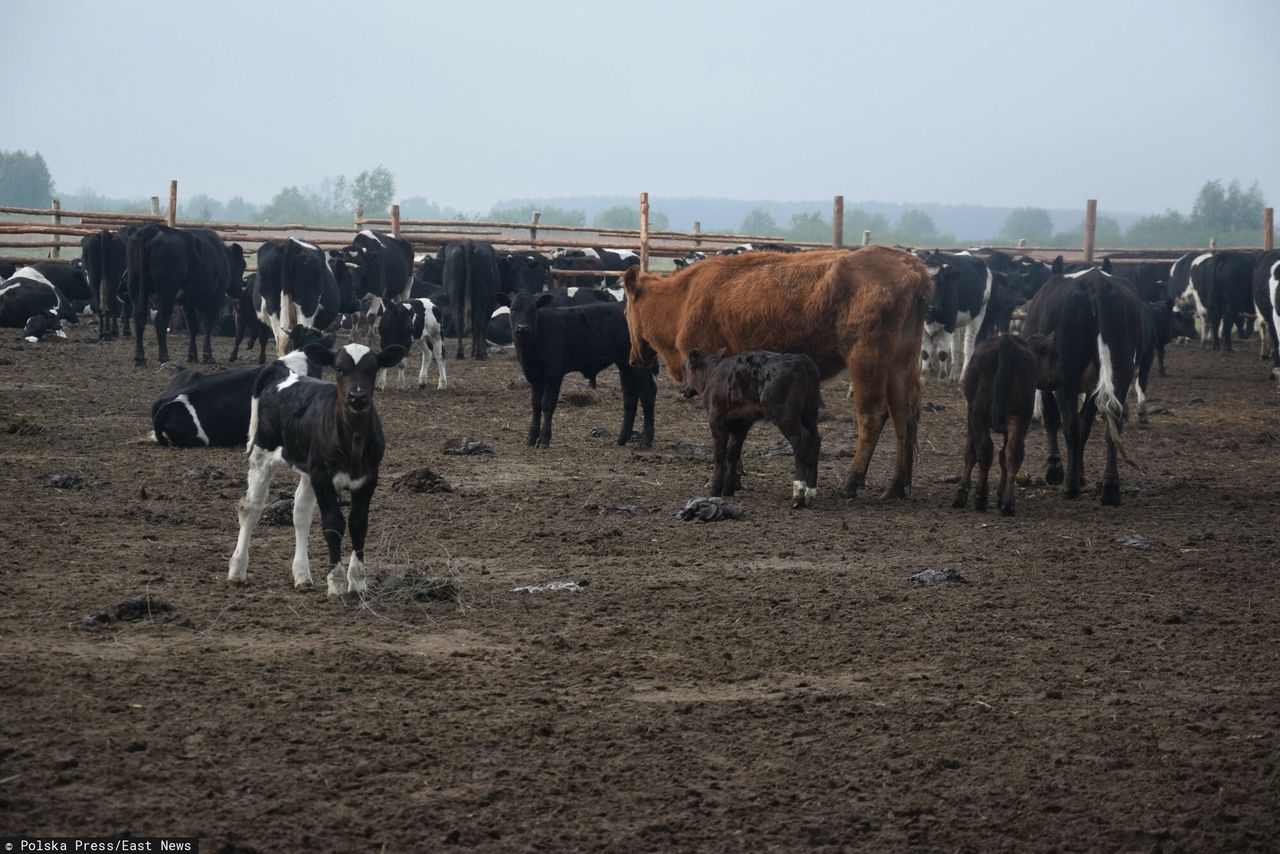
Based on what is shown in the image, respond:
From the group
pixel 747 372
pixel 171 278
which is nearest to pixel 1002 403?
pixel 747 372

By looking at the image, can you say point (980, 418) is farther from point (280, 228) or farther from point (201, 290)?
point (280, 228)

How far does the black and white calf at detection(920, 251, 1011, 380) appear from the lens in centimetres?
2134

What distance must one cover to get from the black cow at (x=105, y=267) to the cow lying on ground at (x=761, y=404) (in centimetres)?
1493

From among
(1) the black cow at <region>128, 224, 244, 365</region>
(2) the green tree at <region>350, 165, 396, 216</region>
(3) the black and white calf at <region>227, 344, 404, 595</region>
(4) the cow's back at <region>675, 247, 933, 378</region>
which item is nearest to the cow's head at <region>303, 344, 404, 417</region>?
A: (3) the black and white calf at <region>227, 344, 404, 595</region>

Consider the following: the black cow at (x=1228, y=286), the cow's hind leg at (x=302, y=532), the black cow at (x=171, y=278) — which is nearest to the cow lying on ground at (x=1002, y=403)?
the cow's hind leg at (x=302, y=532)

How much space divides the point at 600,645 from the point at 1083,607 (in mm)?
2738

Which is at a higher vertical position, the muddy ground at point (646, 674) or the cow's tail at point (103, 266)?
the cow's tail at point (103, 266)

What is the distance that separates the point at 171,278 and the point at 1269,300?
18373mm

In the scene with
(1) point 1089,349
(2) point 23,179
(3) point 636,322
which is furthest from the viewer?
(2) point 23,179

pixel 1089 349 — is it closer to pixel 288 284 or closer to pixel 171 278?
pixel 288 284

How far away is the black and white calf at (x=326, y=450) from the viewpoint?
287 inches

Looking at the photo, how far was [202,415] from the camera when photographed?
498 inches

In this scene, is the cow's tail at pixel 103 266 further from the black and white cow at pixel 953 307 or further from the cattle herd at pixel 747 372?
the black and white cow at pixel 953 307

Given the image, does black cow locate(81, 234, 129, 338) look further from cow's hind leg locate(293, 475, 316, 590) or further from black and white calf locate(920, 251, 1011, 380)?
cow's hind leg locate(293, 475, 316, 590)
